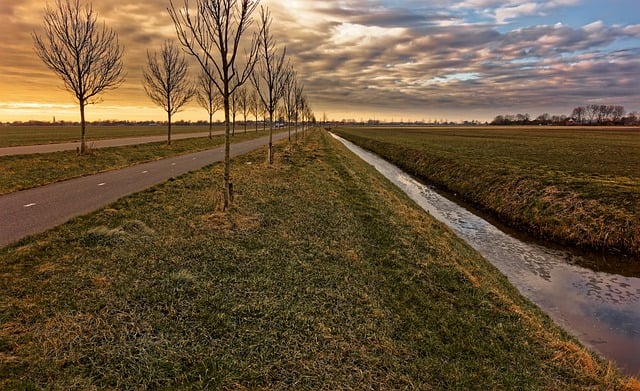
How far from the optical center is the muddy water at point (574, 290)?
22.1 ft

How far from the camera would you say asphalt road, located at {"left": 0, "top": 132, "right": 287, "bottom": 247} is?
28.7 feet

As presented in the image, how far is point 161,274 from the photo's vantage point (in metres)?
6.30

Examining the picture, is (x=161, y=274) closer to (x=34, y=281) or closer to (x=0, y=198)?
(x=34, y=281)

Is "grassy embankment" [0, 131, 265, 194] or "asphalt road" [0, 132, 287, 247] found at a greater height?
"grassy embankment" [0, 131, 265, 194]

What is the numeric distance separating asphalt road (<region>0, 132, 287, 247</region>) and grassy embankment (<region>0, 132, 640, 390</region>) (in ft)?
2.93

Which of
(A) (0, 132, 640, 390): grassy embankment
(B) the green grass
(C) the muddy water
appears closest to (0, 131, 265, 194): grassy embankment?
(A) (0, 132, 640, 390): grassy embankment

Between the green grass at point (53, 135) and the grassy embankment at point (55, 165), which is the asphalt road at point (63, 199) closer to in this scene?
the grassy embankment at point (55, 165)

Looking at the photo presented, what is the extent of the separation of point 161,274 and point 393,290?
4280 millimetres

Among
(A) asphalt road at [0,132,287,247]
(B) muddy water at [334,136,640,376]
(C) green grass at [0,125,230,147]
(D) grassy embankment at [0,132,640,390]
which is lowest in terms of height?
(B) muddy water at [334,136,640,376]

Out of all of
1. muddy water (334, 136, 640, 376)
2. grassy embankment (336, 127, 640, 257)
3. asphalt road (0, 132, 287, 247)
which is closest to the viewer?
muddy water (334, 136, 640, 376)

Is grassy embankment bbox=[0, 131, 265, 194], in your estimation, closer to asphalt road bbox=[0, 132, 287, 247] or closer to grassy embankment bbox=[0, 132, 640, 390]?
asphalt road bbox=[0, 132, 287, 247]

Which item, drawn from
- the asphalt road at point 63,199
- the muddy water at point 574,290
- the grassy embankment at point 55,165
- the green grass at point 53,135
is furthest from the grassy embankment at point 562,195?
the green grass at point 53,135

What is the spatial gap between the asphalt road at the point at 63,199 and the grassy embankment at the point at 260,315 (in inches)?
35.2

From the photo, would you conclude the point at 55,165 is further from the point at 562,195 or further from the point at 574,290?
the point at 562,195
